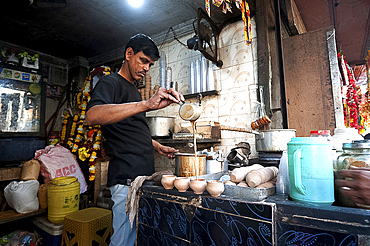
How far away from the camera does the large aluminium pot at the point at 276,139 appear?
1.90m

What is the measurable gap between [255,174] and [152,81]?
374 cm

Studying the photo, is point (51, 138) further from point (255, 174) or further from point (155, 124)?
point (255, 174)

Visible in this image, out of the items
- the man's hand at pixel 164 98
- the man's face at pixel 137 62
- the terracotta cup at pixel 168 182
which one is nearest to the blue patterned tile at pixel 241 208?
the terracotta cup at pixel 168 182

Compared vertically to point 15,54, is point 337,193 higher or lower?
lower

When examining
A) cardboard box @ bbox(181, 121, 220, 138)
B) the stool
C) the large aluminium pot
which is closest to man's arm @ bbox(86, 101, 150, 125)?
the large aluminium pot

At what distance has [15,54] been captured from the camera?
442cm

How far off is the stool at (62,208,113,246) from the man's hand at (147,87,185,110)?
1746 mm

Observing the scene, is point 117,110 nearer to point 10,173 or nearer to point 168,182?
point 168,182

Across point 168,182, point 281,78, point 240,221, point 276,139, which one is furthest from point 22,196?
point 281,78

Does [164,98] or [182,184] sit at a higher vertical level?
[164,98]

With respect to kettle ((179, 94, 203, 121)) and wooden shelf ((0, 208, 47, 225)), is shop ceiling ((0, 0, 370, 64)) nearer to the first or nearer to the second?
kettle ((179, 94, 203, 121))

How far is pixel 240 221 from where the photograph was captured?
986 mm

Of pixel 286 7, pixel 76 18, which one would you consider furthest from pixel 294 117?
pixel 76 18

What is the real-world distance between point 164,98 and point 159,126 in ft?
6.90
